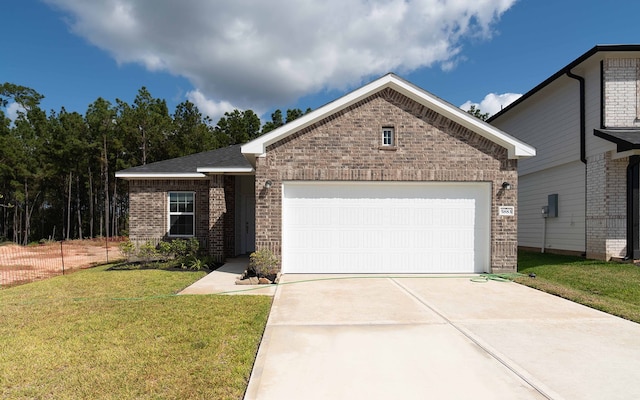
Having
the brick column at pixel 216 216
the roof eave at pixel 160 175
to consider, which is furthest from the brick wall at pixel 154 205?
the brick column at pixel 216 216

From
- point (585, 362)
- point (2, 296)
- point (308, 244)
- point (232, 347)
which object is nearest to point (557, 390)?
point (585, 362)

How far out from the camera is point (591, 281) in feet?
27.4

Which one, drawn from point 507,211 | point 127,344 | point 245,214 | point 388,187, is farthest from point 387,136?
point 127,344

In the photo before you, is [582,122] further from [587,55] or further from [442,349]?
[442,349]

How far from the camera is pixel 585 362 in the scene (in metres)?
3.94

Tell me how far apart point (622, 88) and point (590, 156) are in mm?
2277

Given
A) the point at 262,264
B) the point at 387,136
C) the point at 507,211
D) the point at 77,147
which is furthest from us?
the point at 77,147

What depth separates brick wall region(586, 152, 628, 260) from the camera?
10.6 m

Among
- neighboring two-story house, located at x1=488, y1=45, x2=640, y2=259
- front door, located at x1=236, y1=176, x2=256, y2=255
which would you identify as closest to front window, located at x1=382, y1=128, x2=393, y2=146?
front door, located at x1=236, y1=176, x2=256, y2=255

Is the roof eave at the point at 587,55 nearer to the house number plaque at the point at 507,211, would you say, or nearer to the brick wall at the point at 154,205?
the house number plaque at the point at 507,211

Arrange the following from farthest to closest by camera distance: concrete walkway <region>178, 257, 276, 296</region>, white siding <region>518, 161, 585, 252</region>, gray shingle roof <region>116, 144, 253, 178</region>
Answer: white siding <region>518, 161, 585, 252</region>
gray shingle roof <region>116, 144, 253, 178</region>
concrete walkway <region>178, 257, 276, 296</region>

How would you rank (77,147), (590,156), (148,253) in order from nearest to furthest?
(148,253), (590,156), (77,147)

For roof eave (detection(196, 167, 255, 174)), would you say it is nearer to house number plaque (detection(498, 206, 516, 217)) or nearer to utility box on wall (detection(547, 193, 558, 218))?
house number plaque (detection(498, 206, 516, 217))

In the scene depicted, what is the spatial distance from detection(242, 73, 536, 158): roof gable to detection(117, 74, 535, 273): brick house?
0.09 feet
